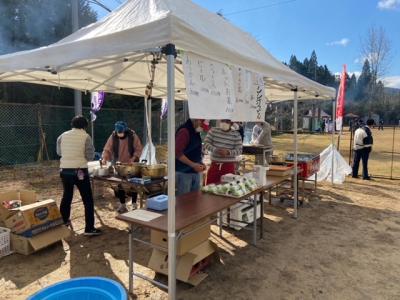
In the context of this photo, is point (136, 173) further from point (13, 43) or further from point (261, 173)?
point (13, 43)

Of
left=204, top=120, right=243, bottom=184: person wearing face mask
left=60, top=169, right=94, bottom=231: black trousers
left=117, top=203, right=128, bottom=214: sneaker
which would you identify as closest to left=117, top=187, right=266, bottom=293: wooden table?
left=204, top=120, right=243, bottom=184: person wearing face mask

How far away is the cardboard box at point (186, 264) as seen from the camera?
306 cm

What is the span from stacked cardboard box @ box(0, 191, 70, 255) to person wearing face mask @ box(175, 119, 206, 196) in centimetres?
163

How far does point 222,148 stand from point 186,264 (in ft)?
6.07

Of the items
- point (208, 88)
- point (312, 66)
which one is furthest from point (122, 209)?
point (312, 66)

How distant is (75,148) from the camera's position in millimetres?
4086

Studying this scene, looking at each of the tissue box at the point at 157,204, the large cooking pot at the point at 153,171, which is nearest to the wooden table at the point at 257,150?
the large cooking pot at the point at 153,171

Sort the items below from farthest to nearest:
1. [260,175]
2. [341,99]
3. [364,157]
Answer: [364,157], [341,99], [260,175]

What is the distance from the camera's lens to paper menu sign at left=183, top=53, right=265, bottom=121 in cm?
262

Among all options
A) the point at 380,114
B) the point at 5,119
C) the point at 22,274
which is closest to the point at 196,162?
the point at 22,274

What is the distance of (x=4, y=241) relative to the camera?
3713 mm

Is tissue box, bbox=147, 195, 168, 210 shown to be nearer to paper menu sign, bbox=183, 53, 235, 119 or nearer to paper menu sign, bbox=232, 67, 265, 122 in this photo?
paper menu sign, bbox=183, 53, 235, 119

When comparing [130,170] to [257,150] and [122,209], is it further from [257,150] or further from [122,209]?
[257,150]

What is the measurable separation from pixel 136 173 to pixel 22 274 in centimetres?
183
